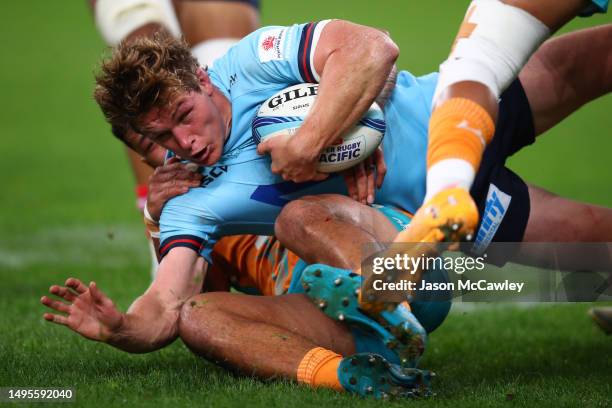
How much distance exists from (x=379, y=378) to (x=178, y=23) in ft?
13.8

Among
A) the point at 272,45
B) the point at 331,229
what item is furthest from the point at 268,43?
the point at 331,229

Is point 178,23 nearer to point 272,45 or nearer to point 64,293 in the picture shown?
point 272,45

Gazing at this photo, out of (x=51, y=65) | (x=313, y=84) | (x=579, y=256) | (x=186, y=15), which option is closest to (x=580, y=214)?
(x=579, y=256)

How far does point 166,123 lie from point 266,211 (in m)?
0.62

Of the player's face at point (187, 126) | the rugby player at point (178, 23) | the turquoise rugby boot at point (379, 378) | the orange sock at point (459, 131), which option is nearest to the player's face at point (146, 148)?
the player's face at point (187, 126)

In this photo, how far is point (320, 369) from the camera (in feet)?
13.4

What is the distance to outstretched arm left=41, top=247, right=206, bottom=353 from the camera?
4.18m

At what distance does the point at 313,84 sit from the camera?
4773mm

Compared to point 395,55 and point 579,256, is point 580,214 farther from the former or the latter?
point 395,55

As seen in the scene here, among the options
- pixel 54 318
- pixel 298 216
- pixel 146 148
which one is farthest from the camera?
pixel 146 148

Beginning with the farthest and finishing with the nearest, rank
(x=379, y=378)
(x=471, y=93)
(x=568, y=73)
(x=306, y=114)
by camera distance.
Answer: (x=568, y=73) → (x=306, y=114) → (x=379, y=378) → (x=471, y=93)

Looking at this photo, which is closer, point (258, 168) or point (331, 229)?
point (331, 229)

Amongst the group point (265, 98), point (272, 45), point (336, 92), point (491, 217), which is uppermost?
point (272, 45)

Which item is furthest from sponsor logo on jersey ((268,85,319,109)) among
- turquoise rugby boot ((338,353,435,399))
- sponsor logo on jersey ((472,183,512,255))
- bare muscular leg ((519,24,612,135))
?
turquoise rugby boot ((338,353,435,399))
